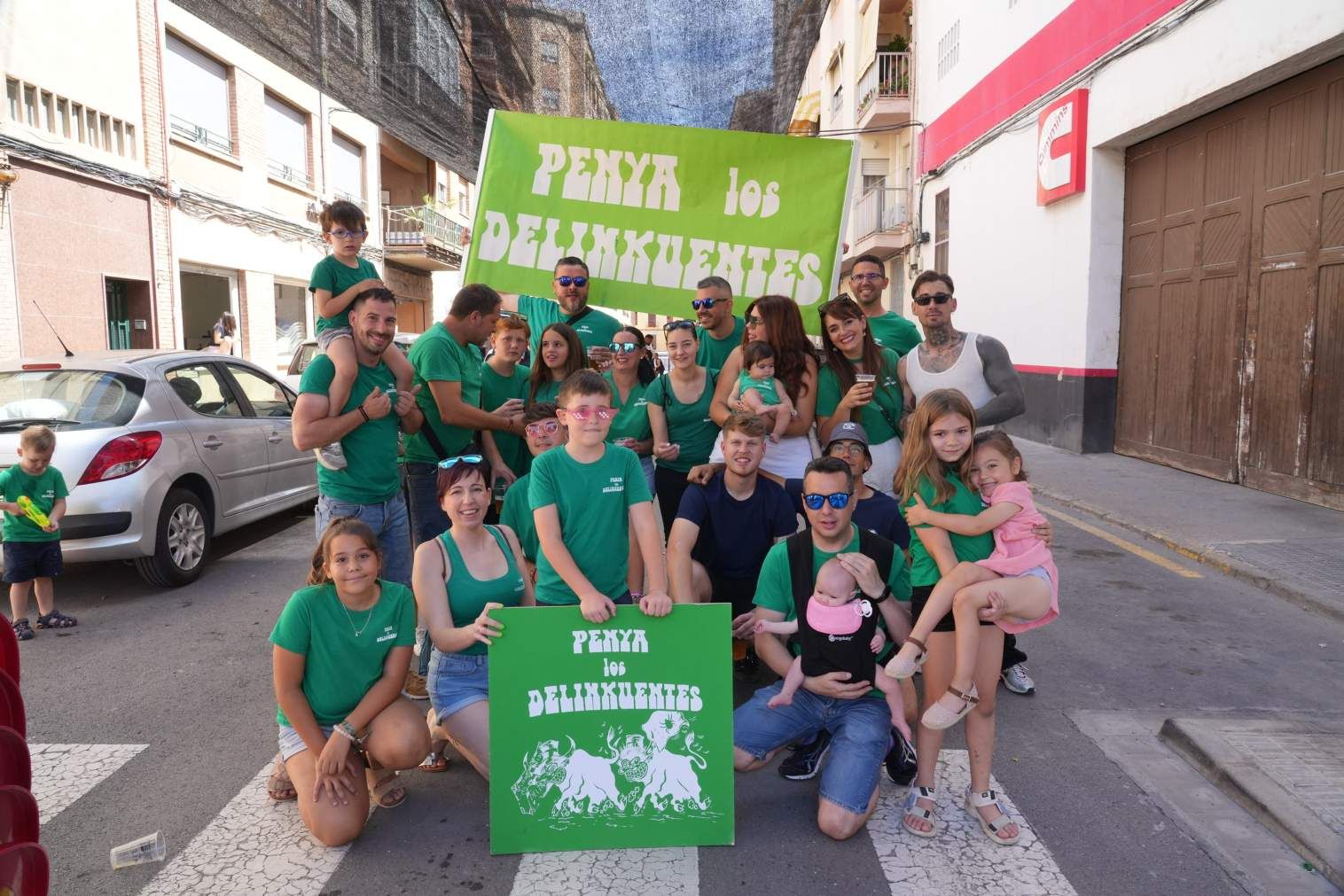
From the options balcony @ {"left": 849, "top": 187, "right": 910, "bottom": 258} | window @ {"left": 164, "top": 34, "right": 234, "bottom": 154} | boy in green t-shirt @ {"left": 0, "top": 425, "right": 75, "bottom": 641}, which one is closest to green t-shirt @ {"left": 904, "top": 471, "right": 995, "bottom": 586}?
boy in green t-shirt @ {"left": 0, "top": 425, "right": 75, "bottom": 641}

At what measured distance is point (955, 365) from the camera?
15.3 ft

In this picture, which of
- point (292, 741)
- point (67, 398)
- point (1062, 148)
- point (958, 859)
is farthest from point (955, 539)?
point (1062, 148)

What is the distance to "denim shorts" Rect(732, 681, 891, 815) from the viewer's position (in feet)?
10.2

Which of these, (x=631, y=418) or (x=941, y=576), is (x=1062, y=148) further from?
(x=941, y=576)

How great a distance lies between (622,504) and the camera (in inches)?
142

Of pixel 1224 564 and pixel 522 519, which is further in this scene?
pixel 1224 564

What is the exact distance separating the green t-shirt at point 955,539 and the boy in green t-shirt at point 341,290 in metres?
2.41

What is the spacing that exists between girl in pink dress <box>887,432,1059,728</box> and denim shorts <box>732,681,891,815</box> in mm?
217

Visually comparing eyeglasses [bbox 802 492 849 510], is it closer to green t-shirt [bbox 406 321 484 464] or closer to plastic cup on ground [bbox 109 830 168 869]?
green t-shirt [bbox 406 321 484 464]

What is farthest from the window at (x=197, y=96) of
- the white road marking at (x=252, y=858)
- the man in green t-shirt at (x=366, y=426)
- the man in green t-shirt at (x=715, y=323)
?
the white road marking at (x=252, y=858)

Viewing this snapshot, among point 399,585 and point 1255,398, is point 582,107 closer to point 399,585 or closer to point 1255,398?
point 1255,398

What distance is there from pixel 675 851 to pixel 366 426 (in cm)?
232

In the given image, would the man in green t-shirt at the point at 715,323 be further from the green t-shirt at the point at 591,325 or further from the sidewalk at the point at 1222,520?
the sidewalk at the point at 1222,520

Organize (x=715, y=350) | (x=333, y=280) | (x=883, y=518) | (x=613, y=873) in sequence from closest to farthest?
(x=613, y=873), (x=883, y=518), (x=333, y=280), (x=715, y=350)
